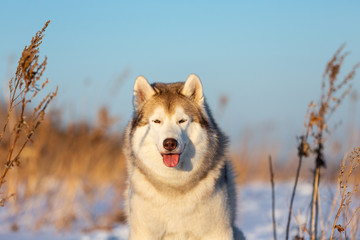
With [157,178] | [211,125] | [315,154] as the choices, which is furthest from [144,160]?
[315,154]

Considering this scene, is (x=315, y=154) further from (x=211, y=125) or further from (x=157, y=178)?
(x=157, y=178)

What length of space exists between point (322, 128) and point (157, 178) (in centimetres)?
149

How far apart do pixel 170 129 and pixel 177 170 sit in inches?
15.6

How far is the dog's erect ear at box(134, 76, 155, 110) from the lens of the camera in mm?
3840

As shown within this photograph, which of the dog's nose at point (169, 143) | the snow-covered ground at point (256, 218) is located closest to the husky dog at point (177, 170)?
the dog's nose at point (169, 143)

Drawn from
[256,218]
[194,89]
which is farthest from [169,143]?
[256,218]

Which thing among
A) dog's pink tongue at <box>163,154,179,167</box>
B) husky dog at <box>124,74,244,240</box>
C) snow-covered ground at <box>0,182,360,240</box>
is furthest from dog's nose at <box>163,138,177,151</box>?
snow-covered ground at <box>0,182,360,240</box>

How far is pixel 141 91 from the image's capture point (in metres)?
3.90

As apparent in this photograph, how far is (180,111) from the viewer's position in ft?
11.9

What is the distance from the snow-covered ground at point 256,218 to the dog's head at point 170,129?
3.58ft

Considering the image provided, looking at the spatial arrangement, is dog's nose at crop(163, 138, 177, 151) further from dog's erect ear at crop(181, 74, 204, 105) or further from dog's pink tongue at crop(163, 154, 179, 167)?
dog's erect ear at crop(181, 74, 204, 105)

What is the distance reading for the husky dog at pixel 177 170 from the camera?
3.46 m

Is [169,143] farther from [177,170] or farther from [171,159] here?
[177,170]

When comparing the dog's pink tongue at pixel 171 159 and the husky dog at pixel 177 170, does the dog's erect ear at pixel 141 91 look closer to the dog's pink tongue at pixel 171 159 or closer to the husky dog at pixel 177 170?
the husky dog at pixel 177 170
